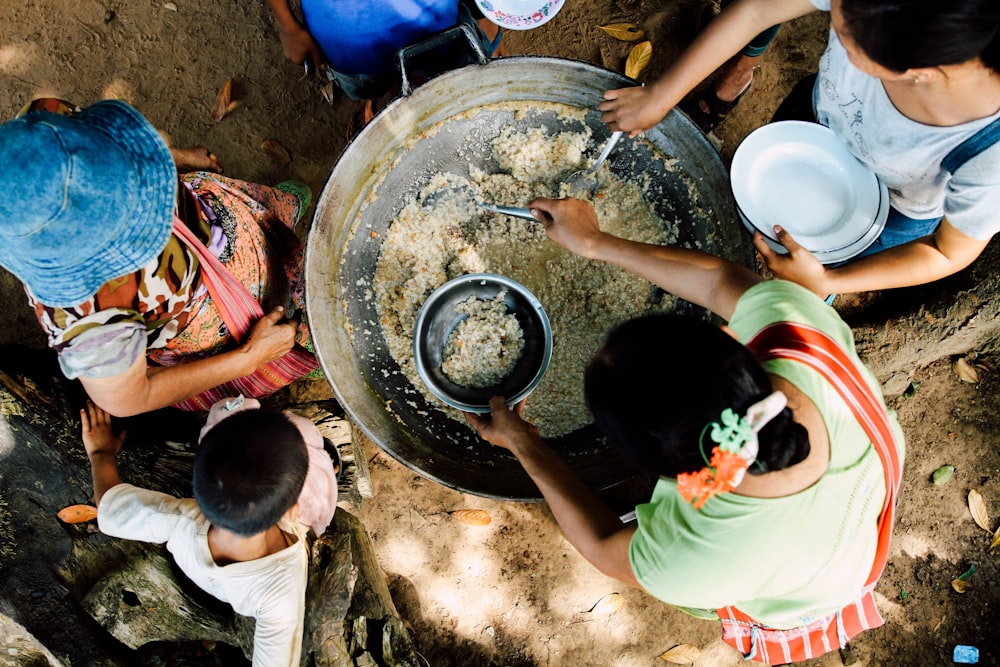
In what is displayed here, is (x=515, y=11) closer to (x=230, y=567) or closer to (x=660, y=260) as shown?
(x=660, y=260)

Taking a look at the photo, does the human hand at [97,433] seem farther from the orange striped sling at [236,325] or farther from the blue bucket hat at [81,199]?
the blue bucket hat at [81,199]

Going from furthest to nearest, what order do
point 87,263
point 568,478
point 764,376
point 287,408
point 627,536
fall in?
point 287,408
point 568,478
point 627,536
point 87,263
point 764,376

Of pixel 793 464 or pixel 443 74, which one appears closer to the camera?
pixel 793 464

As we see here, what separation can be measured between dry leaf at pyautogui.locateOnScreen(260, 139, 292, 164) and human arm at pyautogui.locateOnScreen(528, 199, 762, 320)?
62.3 inches

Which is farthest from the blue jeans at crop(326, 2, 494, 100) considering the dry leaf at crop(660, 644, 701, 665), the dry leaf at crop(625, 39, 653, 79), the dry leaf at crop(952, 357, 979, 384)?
the dry leaf at crop(660, 644, 701, 665)

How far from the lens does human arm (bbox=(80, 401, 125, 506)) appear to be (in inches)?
81.4

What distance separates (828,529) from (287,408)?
216cm

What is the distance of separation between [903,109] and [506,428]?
136cm

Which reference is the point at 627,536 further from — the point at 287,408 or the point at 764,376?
the point at 287,408

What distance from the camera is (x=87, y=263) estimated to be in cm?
130

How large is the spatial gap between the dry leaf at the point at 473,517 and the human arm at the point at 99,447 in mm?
1404

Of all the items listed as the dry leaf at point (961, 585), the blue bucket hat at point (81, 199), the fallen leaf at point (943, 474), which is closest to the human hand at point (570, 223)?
the blue bucket hat at point (81, 199)

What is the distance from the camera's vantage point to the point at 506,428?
6.02ft

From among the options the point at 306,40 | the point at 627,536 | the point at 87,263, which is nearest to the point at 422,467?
the point at 627,536
